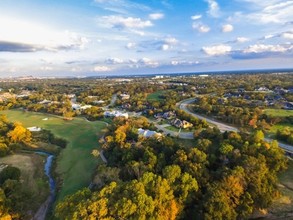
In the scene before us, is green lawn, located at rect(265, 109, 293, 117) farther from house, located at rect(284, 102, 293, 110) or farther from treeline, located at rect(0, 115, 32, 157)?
treeline, located at rect(0, 115, 32, 157)

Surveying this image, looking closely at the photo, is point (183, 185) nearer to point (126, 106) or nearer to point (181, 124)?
point (181, 124)

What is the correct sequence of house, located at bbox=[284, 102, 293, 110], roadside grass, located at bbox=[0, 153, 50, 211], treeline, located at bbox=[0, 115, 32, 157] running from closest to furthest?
roadside grass, located at bbox=[0, 153, 50, 211]
treeline, located at bbox=[0, 115, 32, 157]
house, located at bbox=[284, 102, 293, 110]

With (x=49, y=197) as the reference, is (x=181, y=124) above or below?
above

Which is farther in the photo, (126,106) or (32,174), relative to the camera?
(126,106)

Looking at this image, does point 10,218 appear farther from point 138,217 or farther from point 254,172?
point 254,172

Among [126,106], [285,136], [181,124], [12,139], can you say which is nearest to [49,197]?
[12,139]

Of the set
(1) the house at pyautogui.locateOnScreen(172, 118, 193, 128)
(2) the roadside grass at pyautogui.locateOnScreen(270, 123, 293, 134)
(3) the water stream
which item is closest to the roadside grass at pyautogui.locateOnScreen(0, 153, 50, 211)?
(3) the water stream

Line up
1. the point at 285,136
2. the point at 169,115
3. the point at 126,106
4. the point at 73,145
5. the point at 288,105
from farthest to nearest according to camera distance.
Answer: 1. the point at 126,106
2. the point at 288,105
3. the point at 169,115
4. the point at 73,145
5. the point at 285,136
